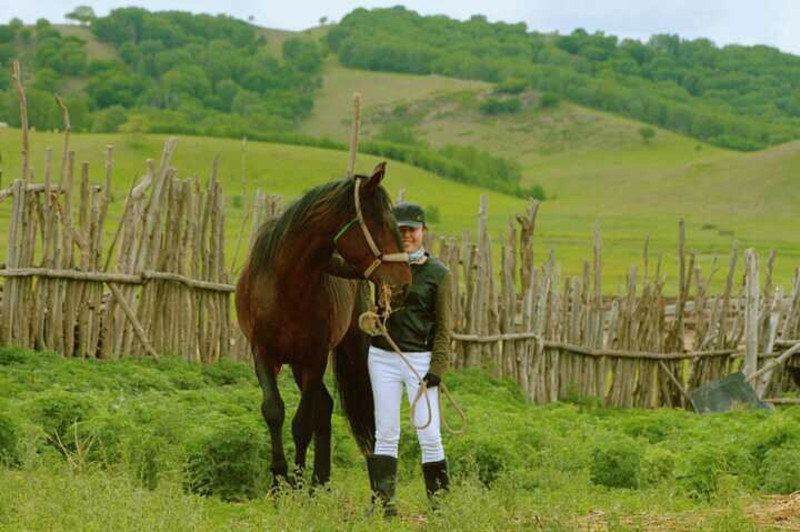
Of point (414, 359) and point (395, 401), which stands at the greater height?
point (414, 359)

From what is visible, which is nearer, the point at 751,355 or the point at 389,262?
the point at 389,262

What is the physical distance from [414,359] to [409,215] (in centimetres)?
72

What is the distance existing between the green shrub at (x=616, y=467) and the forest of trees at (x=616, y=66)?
100.0 meters

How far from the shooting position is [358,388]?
782 centimetres

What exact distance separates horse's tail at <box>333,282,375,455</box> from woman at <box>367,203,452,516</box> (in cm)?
92

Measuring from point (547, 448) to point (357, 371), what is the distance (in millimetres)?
1585

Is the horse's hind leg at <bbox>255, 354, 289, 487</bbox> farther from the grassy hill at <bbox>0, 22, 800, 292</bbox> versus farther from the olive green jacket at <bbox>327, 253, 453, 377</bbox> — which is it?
the grassy hill at <bbox>0, 22, 800, 292</bbox>

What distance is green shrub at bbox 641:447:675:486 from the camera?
8.38m

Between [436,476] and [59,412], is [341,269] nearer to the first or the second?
[436,476]

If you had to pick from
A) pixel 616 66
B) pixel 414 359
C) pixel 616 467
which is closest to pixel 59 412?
pixel 414 359

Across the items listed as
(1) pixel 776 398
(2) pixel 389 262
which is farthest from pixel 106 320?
(1) pixel 776 398

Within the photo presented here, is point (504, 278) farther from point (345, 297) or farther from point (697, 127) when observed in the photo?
point (697, 127)

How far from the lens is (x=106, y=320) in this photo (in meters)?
12.2

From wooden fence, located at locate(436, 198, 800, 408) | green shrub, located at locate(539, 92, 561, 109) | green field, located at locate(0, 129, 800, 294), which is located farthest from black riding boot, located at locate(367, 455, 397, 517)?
green shrub, located at locate(539, 92, 561, 109)
